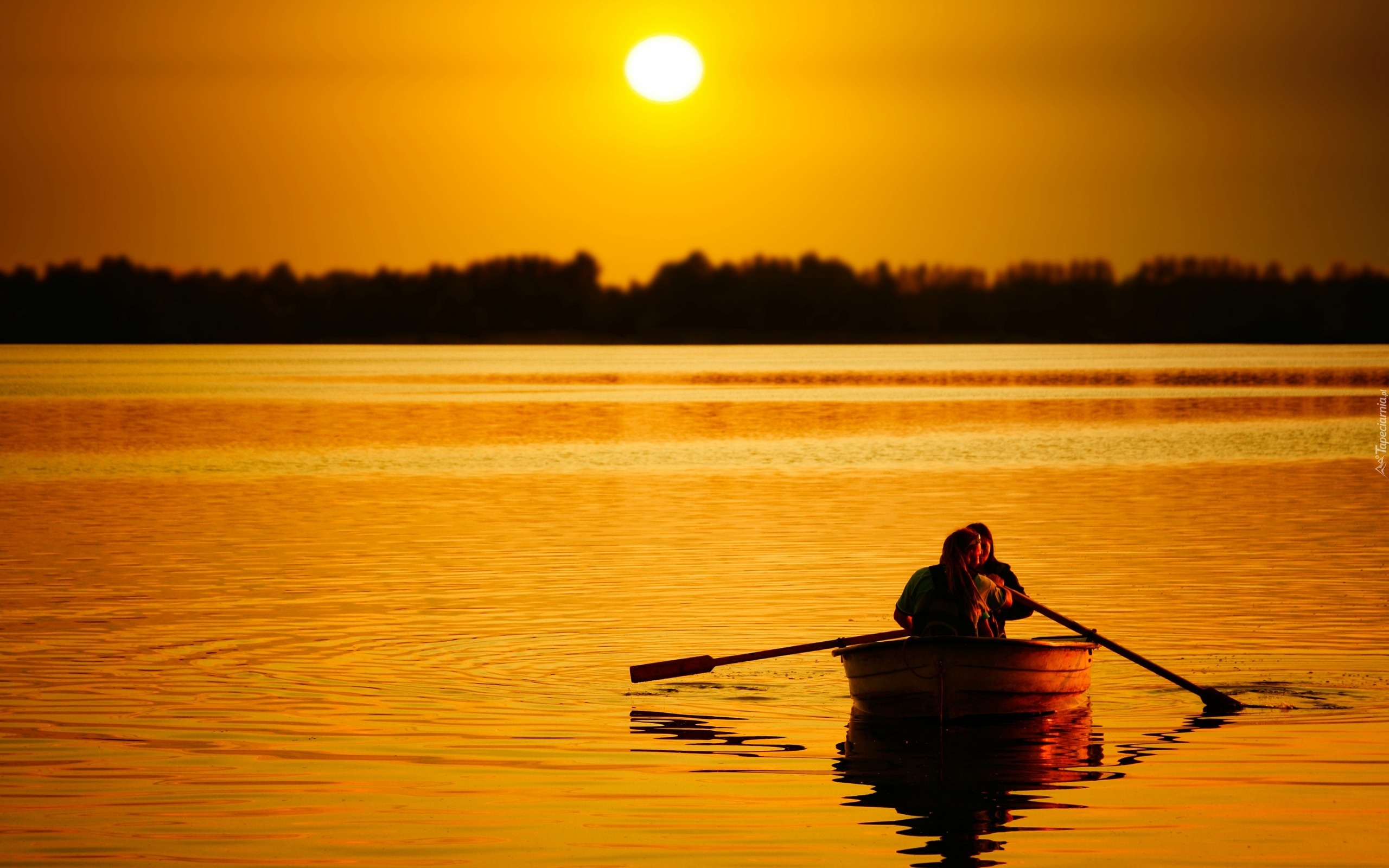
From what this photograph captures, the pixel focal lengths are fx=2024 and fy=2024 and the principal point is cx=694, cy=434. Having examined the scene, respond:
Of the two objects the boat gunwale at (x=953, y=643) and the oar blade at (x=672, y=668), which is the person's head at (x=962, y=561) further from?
the oar blade at (x=672, y=668)

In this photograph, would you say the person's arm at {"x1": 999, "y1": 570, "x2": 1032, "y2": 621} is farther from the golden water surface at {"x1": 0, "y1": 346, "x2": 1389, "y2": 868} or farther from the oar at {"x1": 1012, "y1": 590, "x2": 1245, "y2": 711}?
the golden water surface at {"x1": 0, "y1": 346, "x2": 1389, "y2": 868}

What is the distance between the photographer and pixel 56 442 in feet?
181

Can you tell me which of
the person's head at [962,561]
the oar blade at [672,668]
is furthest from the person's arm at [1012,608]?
the oar blade at [672,668]

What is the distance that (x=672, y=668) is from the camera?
16.0 metres

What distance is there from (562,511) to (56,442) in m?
25.6

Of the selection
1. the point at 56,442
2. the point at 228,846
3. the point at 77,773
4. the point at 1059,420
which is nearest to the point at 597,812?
the point at 228,846

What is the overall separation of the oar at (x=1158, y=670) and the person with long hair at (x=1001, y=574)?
0.23ft

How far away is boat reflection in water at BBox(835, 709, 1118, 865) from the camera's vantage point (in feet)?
38.8

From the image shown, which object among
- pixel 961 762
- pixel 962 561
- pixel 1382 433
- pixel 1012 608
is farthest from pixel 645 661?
pixel 1382 433

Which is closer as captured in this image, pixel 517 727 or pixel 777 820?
pixel 777 820

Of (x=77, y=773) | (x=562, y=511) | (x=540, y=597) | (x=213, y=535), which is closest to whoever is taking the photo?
(x=77, y=773)

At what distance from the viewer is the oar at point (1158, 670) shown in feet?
50.6

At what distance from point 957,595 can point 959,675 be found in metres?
0.59

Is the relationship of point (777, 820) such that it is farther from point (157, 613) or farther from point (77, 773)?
point (157, 613)
